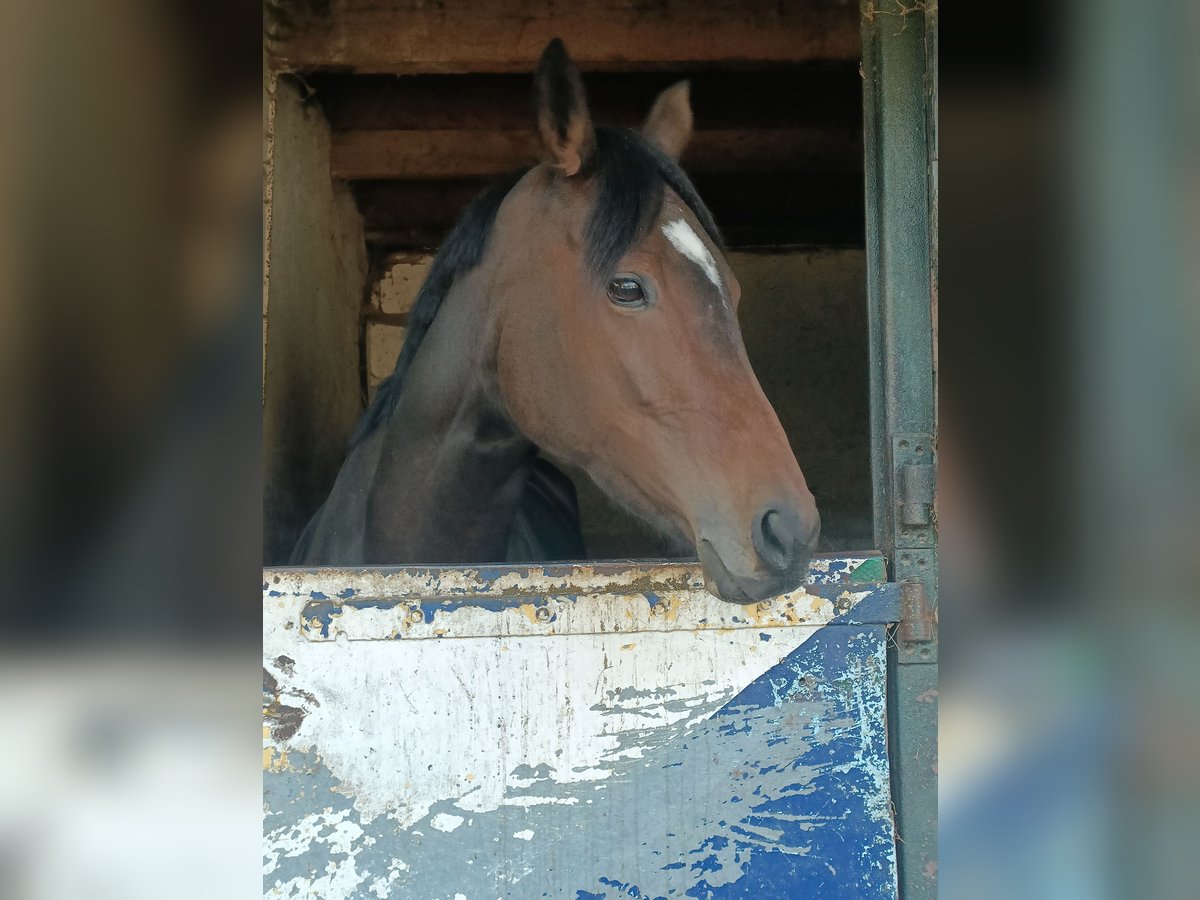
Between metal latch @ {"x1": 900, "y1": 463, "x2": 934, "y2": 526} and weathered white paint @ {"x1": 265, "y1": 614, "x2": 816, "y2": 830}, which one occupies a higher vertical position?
metal latch @ {"x1": 900, "y1": 463, "x2": 934, "y2": 526}

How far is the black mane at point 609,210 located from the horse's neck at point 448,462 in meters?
0.06

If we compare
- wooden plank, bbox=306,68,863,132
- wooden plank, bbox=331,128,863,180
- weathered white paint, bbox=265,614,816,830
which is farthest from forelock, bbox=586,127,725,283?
wooden plank, bbox=331,128,863,180

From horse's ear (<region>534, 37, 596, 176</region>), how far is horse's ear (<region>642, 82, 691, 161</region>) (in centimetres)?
46

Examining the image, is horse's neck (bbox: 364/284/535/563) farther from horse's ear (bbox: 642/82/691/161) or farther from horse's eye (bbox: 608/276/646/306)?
horse's ear (bbox: 642/82/691/161)

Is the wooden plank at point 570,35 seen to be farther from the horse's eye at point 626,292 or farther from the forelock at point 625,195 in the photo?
the horse's eye at point 626,292

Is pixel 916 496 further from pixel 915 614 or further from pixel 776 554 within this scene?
pixel 776 554

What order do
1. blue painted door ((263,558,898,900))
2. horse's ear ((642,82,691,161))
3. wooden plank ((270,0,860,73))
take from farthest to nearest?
wooden plank ((270,0,860,73)) < horse's ear ((642,82,691,161)) < blue painted door ((263,558,898,900))

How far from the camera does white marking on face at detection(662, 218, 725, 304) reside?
71.9 inches

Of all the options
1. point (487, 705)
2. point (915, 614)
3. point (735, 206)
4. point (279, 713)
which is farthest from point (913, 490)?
point (735, 206)

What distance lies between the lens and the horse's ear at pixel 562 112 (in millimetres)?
1859

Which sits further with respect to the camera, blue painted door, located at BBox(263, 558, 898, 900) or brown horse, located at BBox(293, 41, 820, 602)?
blue painted door, located at BBox(263, 558, 898, 900)
